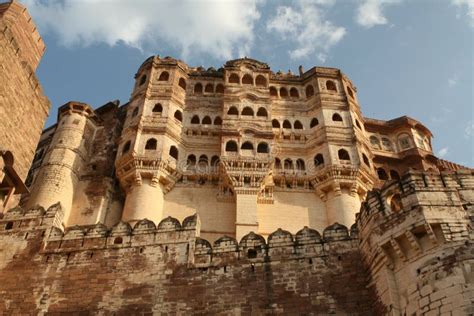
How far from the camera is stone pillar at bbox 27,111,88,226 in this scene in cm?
2191

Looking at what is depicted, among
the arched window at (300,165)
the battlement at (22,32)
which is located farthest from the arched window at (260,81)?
the battlement at (22,32)

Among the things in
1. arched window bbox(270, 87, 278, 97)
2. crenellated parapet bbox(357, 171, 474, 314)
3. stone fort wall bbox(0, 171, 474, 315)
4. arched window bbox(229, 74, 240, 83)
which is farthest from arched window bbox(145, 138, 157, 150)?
crenellated parapet bbox(357, 171, 474, 314)

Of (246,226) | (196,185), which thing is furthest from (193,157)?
(246,226)

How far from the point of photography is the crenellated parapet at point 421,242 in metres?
9.30

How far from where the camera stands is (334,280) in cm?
1168

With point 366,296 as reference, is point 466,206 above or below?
above

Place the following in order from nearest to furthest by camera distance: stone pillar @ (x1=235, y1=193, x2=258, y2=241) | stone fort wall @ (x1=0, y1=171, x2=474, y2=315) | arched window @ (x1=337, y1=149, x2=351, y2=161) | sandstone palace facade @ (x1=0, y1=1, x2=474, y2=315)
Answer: stone fort wall @ (x1=0, y1=171, x2=474, y2=315), sandstone palace facade @ (x1=0, y1=1, x2=474, y2=315), stone pillar @ (x1=235, y1=193, x2=258, y2=241), arched window @ (x1=337, y1=149, x2=351, y2=161)

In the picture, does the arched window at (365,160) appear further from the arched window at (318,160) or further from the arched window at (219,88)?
A: the arched window at (219,88)

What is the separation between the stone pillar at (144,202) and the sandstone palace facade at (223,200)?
63 mm

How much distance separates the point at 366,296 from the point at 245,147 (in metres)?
13.6

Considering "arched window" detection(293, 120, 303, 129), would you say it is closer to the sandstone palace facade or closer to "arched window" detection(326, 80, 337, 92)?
the sandstone palace facade

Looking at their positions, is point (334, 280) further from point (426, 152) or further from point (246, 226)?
point (426, 152)

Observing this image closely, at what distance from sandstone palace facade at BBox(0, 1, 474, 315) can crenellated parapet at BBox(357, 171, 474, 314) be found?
0.03m

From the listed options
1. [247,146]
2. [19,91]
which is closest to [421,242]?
[19,91]
